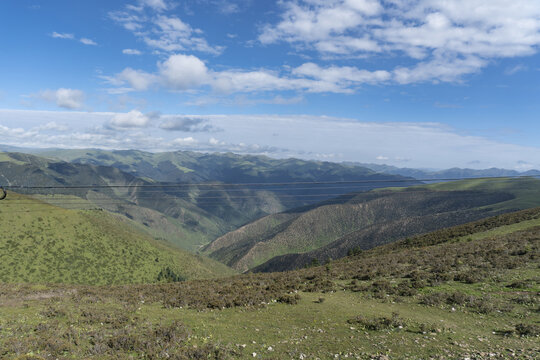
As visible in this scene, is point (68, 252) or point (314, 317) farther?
point (68, 252)

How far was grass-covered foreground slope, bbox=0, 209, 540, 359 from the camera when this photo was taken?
1334 centimetres

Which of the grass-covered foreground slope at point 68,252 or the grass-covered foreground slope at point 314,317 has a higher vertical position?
the grass-covered foreground slope at point 314,317

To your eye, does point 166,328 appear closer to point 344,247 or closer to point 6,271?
point 6,271

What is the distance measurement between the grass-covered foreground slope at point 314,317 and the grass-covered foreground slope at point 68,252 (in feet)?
376

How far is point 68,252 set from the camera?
15988cm

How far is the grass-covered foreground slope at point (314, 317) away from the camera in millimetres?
13344

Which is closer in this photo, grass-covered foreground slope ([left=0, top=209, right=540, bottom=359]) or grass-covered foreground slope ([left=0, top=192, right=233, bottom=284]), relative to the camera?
grass-covered foreground slope ([left=0, top=209, right=540, bottom=359])

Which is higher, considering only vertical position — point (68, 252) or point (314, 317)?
point (314, 317)

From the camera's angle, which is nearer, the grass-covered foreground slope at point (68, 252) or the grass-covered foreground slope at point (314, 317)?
the grass-covered foreground slope at point (314, 317)

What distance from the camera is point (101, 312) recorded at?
19.9 meters

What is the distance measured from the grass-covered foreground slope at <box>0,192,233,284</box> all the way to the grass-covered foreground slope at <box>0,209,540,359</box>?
376 feet

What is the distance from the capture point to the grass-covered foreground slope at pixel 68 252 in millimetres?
140875

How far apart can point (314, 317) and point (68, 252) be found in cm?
18913

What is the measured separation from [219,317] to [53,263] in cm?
17629
